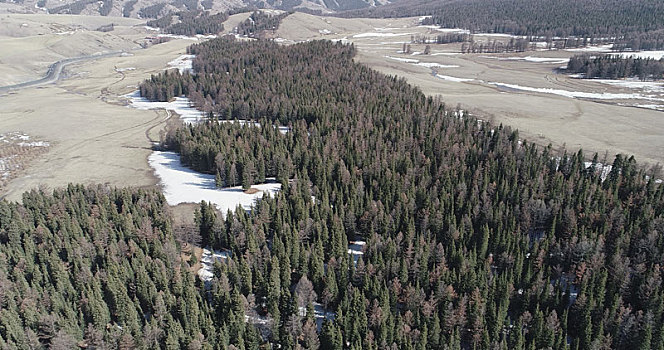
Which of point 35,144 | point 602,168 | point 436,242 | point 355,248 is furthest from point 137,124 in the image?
point 602,168


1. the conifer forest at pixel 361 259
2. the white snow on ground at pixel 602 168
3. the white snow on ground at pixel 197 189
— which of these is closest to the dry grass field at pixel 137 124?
the white snow on ground at pixel 197 189

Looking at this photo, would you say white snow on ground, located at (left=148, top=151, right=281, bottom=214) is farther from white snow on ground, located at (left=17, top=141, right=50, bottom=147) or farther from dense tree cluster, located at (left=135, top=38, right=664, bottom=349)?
white snow on ground, located at (left=17, top=141, right=50, bottom=147)

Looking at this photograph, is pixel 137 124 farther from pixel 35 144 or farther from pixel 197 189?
pixel 197 189

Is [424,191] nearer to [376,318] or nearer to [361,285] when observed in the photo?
[361,285]

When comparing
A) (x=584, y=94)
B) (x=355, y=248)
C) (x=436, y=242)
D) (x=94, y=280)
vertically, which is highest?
(x=584, y=94)

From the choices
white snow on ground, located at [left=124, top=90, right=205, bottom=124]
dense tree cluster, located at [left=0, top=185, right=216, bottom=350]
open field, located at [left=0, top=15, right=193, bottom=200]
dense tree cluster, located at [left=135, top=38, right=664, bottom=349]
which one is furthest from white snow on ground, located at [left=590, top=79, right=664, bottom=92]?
dense tree cluster, located at [left=0, top=185, right=216, bottom=350]

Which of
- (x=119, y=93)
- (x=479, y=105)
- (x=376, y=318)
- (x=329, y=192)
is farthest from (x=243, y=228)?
(x=119, y=93)

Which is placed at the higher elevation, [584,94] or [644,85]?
[644,85]
